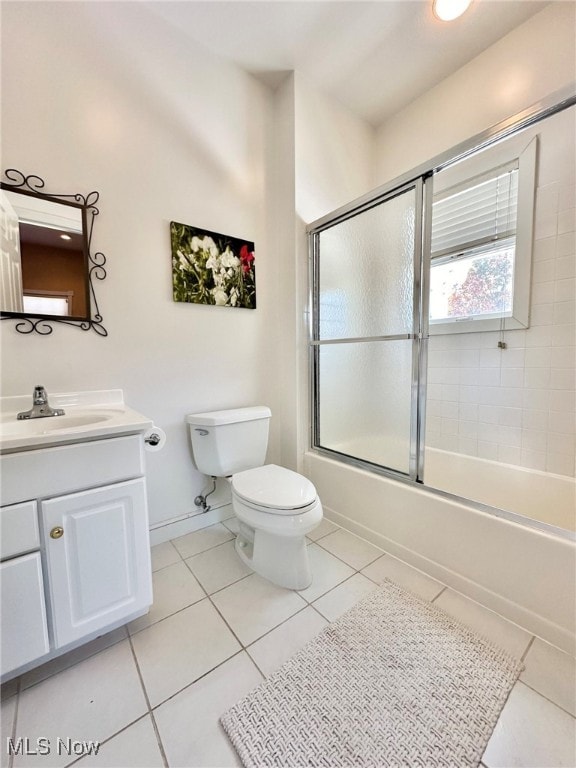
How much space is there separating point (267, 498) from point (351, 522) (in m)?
0.70

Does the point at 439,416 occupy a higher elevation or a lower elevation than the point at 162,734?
higher

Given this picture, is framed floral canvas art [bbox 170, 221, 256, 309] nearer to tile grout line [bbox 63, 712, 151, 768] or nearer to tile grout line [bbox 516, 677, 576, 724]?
tile grout line [bbox 63, 712, 151, 768]

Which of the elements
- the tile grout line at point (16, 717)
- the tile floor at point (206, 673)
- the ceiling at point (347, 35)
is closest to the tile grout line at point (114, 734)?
the tile floor at point (206, 673)

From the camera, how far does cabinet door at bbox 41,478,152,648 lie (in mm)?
911

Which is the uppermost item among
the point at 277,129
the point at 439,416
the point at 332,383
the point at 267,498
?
the point at 277,129

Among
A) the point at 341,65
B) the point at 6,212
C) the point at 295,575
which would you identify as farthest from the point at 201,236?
the point at 295,575

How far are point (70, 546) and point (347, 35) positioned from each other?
259 cm

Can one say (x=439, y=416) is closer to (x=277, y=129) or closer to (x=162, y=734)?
(x=162, y=734)

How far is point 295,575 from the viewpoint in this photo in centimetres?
130

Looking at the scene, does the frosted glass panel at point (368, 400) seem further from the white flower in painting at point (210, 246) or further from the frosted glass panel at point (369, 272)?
the white flower in painting at point (210, 246)

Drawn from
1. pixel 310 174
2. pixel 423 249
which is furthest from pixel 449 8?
pixel 423 249

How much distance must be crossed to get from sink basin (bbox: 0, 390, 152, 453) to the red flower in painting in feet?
3.32

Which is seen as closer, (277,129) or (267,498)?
(267,498)

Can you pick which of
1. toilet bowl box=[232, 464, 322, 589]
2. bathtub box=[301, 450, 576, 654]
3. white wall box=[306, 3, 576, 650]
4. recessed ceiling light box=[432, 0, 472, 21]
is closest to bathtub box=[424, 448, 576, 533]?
bathtub box=[301, 450, 576, 654]
